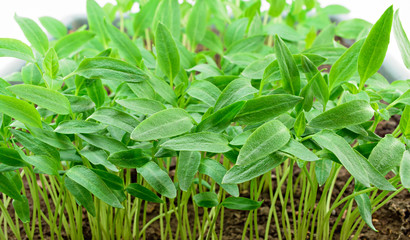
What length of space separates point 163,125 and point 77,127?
113 millimetres

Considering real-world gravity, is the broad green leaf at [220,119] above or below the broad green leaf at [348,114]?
above

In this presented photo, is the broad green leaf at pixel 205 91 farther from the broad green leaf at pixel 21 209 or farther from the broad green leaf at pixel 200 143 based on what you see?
the broad green leaf at pixel 21 209

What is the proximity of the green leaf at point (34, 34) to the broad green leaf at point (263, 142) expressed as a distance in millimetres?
410

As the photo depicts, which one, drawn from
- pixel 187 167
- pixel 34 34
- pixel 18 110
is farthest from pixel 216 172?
pixel 34 34

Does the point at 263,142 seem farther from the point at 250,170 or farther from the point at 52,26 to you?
the point at 52,26

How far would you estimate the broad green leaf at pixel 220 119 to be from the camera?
21.4 inches

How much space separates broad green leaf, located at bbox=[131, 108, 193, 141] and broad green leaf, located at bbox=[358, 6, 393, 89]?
235 mm

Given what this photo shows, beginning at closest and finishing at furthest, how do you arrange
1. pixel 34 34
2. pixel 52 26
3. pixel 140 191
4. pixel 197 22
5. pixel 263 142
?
pixel 263 142 → pixel 140 191 → pixel 34 34 → pixel 197 22 → pixel 52 26

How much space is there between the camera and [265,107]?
550 millimetres

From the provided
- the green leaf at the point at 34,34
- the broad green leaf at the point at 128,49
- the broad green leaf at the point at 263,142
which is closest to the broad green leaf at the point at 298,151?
the broad green leaf at the point at 263,142

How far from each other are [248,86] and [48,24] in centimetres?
65

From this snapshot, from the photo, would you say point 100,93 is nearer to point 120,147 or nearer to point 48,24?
point 120,147

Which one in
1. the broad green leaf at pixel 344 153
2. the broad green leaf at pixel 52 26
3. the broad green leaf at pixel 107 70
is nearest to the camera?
the broad green leaf at pixel 344 153

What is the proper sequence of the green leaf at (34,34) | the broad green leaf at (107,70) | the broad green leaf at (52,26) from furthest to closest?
the broad green leaf at (52,26) → the green leaf at (34,34) → the broad green leaf at (107,70)
